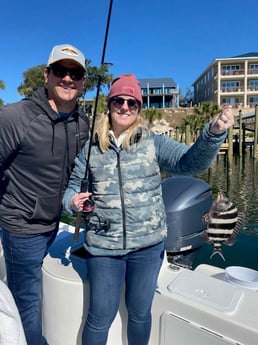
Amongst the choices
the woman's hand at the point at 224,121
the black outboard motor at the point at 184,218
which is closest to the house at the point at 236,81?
the black outboard motor at the point at 184,218

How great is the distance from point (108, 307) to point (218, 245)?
2.66 ft

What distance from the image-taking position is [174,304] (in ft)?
6.18

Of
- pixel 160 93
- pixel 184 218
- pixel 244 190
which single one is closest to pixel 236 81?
pixel 160 93

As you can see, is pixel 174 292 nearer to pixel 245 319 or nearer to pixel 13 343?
pixel 245 319

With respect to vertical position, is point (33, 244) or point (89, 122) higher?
point (89, 122)

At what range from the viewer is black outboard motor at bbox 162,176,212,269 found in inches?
114

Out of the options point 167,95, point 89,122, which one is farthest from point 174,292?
point 167,95

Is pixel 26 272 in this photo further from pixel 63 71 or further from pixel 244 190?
pixel 244 190

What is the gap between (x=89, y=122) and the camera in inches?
89.7

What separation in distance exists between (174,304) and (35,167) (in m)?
1.20

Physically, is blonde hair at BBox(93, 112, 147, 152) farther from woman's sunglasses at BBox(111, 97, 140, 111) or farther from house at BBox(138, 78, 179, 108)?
house at BBox(138, 78, 179, 108)

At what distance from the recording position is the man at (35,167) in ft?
6.12

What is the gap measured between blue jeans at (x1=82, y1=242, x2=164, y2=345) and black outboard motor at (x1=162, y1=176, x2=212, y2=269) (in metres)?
1.01

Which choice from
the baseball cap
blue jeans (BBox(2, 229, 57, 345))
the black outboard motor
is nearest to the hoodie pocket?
blue jeans (BBox(2, 229, 57, 345))
